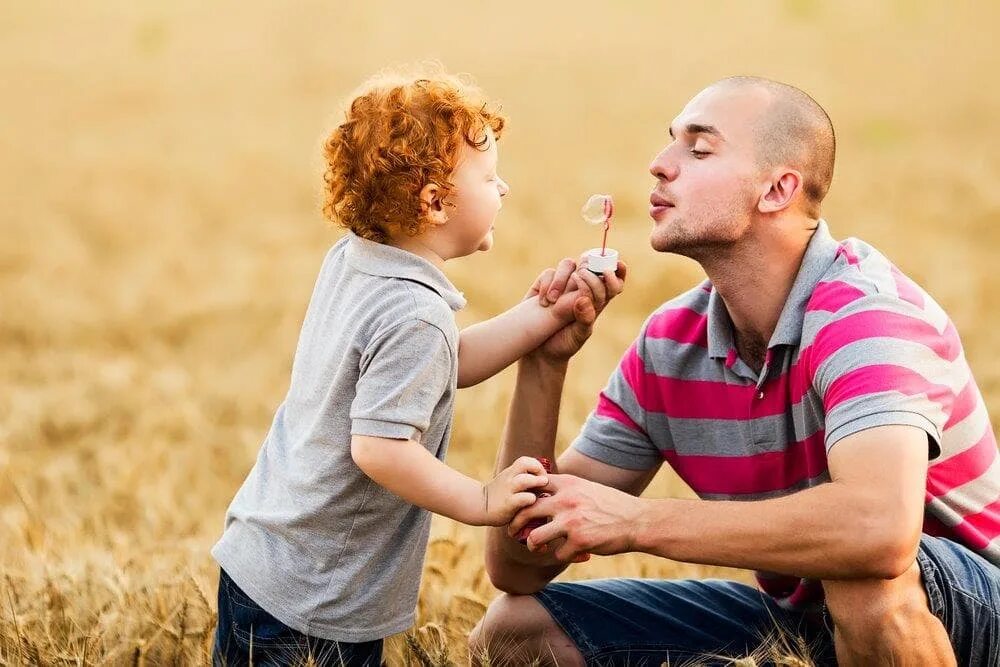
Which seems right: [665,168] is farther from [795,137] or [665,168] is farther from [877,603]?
[877,603]

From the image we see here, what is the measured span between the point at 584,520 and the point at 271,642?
0.80 metres

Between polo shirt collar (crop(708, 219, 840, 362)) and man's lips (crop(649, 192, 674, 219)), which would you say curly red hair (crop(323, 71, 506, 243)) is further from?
polo shirt collar (crop(708, 219, 840, 362))

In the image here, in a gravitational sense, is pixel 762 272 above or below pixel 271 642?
above

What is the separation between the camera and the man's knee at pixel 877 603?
122 inches

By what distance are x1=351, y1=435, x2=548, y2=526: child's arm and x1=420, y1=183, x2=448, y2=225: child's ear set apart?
552 mm

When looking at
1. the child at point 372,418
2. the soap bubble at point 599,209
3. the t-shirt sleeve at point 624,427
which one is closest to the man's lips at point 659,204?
the soap bubble at point 599,209

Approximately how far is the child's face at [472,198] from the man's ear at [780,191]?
0.71 meters

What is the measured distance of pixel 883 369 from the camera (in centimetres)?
312

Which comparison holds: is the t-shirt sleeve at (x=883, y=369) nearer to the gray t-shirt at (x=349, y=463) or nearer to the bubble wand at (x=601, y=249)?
the bubble wand at (x=601, y=249)

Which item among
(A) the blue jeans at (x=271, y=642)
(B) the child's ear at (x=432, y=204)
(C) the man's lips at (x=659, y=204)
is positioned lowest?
(A) the blue jeans at (x=271, y=642)

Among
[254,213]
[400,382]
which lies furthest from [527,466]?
[254,213]

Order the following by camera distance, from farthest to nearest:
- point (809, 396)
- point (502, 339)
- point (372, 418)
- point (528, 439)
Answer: point (528, 439), point (502, 339), point (809, 396), point (372, 418)

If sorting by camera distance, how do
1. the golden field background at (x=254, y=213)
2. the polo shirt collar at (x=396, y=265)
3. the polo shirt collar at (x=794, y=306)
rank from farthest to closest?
the golden field background at (x=254, y=213), the polo shirt collar at (x=794, y=306), the polo shirt collar at (x=396, y=265)

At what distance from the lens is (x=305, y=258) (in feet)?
35.2
